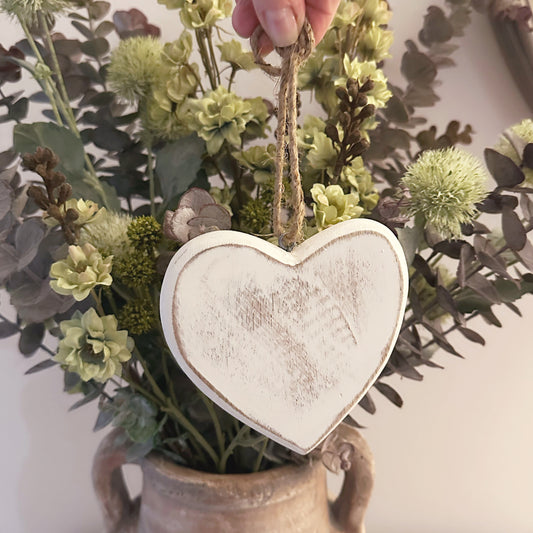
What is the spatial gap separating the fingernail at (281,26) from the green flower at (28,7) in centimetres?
22

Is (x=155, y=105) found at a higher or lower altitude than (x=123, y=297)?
higher

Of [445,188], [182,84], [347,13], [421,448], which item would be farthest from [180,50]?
[421,448]

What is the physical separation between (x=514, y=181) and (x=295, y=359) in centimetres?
21

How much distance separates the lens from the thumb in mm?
346

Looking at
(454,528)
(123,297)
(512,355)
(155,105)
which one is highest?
(155,105)

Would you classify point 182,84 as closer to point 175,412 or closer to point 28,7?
point 28,7

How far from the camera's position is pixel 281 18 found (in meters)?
0.35

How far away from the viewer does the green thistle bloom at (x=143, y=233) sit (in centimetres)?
44

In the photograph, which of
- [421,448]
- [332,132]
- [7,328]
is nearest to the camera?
[332,132]

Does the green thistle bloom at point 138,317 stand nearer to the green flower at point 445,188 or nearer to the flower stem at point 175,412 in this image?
the flower stem at point 175,412

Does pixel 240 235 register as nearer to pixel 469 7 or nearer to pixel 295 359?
pixel 295 359

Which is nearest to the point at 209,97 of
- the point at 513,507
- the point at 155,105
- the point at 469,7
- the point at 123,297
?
the point at 155,105

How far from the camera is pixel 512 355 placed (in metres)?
0.82

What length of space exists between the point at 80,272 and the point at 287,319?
14cm
